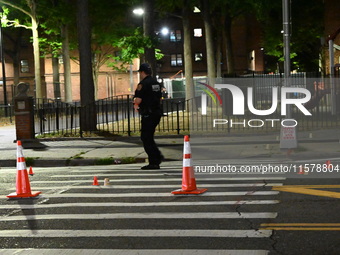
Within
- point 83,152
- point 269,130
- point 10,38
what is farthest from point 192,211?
point 10,38

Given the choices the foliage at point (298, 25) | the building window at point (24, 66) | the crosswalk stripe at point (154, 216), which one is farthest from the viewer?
the building window at point (24, 66)

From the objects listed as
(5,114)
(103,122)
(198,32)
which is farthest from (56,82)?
(198,32)

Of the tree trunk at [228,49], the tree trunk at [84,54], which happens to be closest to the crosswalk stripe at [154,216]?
the tree trunk at [84,54]

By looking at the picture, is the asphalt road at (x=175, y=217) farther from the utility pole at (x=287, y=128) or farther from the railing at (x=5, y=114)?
the railing at (x=5, y=114)

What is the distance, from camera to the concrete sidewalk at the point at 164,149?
53.4ft

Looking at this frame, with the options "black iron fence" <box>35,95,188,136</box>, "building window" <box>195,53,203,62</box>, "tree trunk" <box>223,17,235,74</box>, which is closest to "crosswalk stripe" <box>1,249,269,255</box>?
"black iron fence" <box>35,95,188,136</box>

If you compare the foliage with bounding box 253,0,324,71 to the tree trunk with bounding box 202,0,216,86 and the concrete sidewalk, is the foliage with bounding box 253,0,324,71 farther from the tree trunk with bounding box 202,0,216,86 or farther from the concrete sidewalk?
the concrete sidewalk

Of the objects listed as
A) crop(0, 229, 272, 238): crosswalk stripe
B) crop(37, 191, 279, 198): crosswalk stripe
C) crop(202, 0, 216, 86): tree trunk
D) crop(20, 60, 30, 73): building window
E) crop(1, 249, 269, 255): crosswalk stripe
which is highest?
crop(20, 60, 30, 73): building window

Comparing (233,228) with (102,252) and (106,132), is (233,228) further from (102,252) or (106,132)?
(106,132)

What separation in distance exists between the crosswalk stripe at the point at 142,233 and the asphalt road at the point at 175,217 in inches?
0.5

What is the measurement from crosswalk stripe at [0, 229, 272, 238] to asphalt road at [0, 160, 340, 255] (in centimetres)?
1

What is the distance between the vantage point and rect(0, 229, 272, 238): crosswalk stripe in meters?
7.51

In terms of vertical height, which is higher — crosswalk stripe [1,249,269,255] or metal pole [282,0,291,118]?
metal pole [282,0,291,118]

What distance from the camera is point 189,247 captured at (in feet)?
22.9
